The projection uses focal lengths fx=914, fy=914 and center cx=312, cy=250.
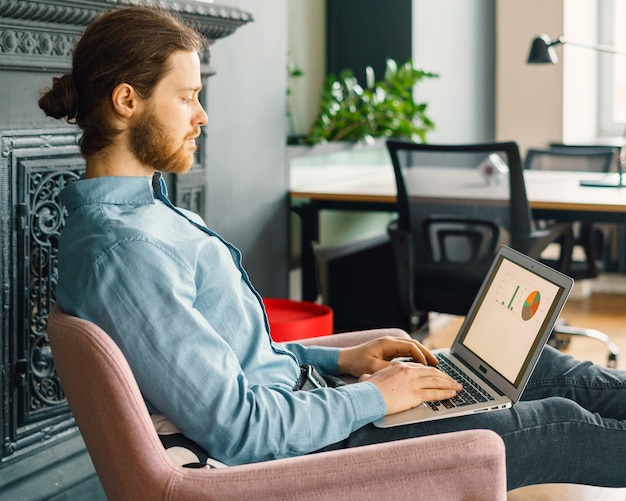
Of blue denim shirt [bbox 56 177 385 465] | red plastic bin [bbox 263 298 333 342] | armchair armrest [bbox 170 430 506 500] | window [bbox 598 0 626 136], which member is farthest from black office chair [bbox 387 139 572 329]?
window [bbox 598 0 626 136]

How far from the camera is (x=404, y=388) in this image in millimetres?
1450

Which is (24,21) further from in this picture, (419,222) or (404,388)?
(419,222)

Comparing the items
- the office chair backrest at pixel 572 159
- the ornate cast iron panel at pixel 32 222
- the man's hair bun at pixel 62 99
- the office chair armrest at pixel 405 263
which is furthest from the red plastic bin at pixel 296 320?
the office chair backrest at pixel 572 159

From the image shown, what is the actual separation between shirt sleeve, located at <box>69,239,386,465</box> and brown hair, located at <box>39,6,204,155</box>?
253mm

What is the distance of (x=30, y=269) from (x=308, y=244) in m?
1.61

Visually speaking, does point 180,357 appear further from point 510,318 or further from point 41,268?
point 41,268

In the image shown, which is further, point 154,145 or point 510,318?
point 510,318

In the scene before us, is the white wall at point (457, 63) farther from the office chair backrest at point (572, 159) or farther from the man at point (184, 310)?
the man at point (184, 310)

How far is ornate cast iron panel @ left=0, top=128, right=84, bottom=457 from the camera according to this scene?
199 cm

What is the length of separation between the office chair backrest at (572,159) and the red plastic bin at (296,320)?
2132mm

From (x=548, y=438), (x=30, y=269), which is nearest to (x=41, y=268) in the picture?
(x=30, y=269)

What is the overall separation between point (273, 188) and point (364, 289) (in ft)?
3.84

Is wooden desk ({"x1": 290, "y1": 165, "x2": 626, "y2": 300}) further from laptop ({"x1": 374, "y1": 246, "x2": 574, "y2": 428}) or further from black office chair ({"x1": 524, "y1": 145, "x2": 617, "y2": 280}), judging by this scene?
laptop ({"x1": 374, "y1": 246, "x2": 574, "y2": 428})

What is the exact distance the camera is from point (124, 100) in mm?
1389
